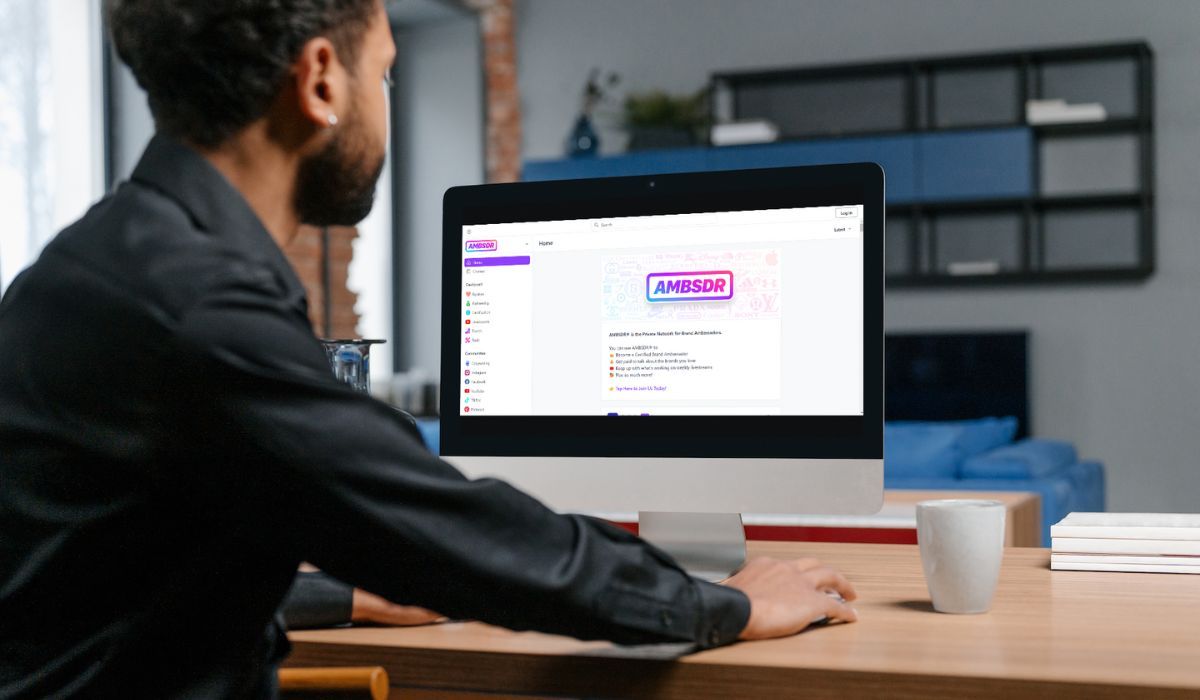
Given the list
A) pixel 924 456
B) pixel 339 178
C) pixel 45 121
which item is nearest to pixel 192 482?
pixel 339 178

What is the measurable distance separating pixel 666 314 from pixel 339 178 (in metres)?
0.48

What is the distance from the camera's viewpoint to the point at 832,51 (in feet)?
A: 21.1

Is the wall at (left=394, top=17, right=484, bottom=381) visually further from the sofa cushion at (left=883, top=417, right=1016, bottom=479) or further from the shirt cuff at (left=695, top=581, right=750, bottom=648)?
the shirt cuff at (left=695, top=581, right=750, bottom=648)

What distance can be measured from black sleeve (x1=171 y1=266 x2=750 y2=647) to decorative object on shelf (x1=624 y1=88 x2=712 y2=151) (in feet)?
18.7

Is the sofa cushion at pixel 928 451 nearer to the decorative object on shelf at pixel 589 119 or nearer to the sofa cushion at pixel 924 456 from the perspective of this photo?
the sofa cushion at pixel 924 456

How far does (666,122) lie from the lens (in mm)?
6445

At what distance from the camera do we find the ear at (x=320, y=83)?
868mm

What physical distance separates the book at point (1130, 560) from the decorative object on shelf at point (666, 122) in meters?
5.27

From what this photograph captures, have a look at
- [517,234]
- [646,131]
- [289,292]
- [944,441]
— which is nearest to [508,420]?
[517,234]

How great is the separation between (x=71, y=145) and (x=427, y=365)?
267cm

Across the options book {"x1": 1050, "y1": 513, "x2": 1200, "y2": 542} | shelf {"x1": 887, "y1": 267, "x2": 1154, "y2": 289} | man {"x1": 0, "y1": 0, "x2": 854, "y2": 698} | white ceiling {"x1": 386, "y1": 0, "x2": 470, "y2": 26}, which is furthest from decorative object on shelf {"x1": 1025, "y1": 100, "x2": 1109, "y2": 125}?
man {"x1": 0, "y1": 0, "x2": 854, "y2": 698}

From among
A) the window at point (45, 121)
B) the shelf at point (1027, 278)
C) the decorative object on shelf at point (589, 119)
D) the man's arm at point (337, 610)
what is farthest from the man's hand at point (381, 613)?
the decorative object on shelf at point (589, 119)

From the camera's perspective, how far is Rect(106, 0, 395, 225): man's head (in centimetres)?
84

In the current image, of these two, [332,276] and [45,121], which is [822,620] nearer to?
[45,121]
